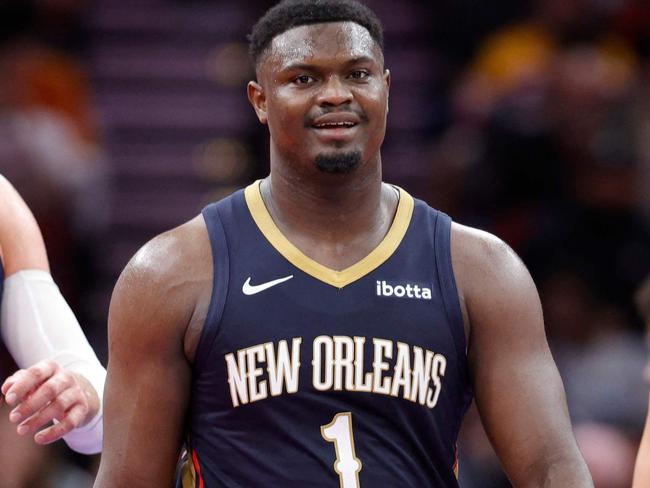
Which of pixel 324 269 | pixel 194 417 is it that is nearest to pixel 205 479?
pixel 194 417

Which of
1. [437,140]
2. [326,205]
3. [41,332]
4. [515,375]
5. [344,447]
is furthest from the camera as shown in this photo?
[437,140]

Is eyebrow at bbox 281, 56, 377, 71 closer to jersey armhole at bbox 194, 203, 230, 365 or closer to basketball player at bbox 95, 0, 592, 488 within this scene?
basketball player at bbox 95, 0, 592, 488

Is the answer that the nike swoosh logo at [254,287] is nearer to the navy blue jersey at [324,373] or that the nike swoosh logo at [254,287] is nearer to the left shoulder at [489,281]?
the navy blue jersey at [324,373]

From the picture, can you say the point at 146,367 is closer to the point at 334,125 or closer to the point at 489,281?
the point at 334,125

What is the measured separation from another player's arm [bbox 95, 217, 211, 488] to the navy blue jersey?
0.07 metres

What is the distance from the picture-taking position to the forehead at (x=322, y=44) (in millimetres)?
4164

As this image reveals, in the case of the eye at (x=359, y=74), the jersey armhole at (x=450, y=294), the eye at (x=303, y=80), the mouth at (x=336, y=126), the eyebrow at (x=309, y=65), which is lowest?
the jersey armhole at (x=450, y=294)

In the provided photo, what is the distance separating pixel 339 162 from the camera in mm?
4164

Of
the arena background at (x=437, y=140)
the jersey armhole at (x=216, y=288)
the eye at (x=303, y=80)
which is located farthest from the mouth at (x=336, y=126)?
the arena background at (x=437, y=140)

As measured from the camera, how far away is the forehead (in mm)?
4164

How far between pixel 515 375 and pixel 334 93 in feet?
3.19

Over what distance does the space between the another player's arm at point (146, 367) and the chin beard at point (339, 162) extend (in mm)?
473

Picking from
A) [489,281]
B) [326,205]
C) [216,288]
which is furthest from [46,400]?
[489,281]

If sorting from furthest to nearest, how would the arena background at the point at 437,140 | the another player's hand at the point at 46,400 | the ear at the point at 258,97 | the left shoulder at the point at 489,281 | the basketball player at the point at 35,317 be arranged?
the arena background at the point at 437,140 < the basketball player at the point at 35,317 < the ear at the point at 258,97 < the left shoulder at the point at 489,281 < the another player's hand at the point at 46,400
